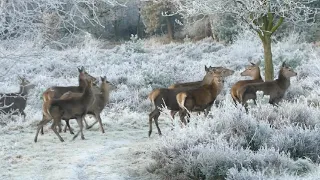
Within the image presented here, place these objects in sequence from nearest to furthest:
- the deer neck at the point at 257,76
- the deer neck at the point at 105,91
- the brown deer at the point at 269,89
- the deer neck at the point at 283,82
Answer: the brown deer at the point at 269,89 → the deer neck at the point at 283,82 → the deer neck at the point at 105,91 → the deer neck at the point at 257,76

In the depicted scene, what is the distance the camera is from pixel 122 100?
677 inches

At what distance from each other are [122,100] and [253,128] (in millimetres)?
9187

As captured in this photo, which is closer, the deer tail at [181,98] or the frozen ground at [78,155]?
the frozen ground at [78,155]

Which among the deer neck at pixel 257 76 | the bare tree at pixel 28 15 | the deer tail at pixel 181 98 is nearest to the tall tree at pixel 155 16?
the deer neck at pixel 257 76

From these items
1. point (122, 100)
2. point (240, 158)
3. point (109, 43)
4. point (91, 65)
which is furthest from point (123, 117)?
point (109, 43)

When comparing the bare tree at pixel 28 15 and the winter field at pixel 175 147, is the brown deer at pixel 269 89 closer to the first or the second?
the winter field at pixel 175 147

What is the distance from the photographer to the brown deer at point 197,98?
34.4 ft

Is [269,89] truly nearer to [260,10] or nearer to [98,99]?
[98,99]

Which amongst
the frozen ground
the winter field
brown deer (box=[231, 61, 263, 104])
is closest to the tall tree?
brown deer (box=[231, 61, 263, 104])

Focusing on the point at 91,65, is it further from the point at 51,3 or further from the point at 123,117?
the point at 51,3

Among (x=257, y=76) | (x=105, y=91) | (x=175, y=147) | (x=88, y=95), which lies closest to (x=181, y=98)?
(x=88, y=95)

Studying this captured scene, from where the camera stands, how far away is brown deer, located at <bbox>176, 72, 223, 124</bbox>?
10.5 metres

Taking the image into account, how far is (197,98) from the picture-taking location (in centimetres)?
1059

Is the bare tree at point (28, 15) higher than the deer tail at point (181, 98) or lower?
higher
